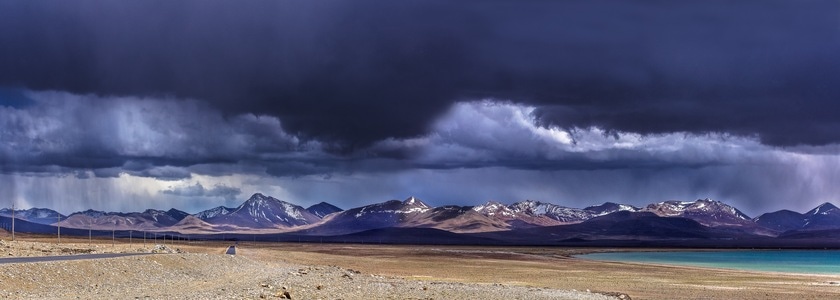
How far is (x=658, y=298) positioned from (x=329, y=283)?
22581 mm

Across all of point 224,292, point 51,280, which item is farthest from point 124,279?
point 224,292

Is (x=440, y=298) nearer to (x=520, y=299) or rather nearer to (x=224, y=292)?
(x=520, y=299)

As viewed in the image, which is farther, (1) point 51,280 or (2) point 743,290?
(2) point 743,290

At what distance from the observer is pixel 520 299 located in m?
49.0

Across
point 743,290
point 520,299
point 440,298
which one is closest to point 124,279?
point 440,298

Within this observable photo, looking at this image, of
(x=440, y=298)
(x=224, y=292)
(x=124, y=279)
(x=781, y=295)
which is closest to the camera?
(x=224, y=292)

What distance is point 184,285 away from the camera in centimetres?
5056

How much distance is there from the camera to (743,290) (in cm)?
7119

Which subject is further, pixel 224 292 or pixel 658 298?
pixel 658 298

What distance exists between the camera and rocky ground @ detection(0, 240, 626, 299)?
137 ft

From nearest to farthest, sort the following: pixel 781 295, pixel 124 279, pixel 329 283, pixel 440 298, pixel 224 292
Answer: pixel 224 292 < pixel 440 298 < pixel 124 279 < pixel 329 283 < pixel 781 295

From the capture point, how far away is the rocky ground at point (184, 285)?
137ft

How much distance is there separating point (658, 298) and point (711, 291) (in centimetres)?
1267

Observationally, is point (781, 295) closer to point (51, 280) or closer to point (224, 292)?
point (224, 292)
